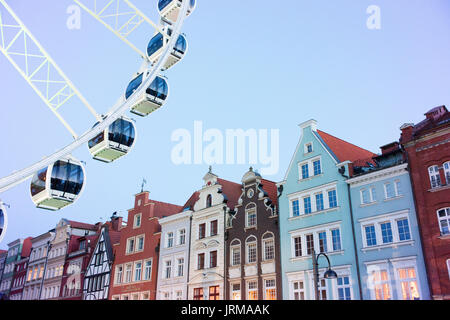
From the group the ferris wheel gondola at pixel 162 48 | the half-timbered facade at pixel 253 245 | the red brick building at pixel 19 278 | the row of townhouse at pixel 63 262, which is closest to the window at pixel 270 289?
the half-timbered facade at pixel 253 245

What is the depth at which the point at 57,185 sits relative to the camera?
22844 millimetres

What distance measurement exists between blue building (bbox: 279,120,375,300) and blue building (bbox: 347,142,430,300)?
0.85 meters

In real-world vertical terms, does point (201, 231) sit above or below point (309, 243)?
above

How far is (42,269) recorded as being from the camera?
6519 centimetres

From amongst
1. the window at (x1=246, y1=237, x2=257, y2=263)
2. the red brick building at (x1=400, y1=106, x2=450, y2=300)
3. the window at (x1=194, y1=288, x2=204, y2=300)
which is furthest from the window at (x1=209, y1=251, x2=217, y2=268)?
the red brick building at (x1=400, y1=106, x2=450, y2=300)

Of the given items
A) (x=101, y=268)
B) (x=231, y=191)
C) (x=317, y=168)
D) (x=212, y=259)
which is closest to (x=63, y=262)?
(x=101, y=268)

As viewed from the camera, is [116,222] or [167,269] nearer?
[167,269]

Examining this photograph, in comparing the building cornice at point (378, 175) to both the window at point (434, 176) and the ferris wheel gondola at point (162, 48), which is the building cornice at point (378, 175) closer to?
the window at point (434, 176)

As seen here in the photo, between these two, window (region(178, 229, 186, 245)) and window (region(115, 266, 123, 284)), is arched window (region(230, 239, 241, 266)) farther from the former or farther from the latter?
window (region(115, 266, 123, 284))

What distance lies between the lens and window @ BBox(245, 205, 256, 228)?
39553 mm

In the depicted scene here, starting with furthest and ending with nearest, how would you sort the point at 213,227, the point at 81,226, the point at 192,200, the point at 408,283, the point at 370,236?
the point at 81,226 → the point at 192,200 → the point at 213,227 → the point at 370,236 → the point at 408,283

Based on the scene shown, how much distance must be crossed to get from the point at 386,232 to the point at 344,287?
4.78 meters

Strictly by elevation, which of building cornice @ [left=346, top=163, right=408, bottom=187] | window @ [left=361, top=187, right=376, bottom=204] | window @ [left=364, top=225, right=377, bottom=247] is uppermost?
building cornice @ [left=346, top=163, right=408, bottom=187]

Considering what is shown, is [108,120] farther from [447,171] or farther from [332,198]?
[447,171]
